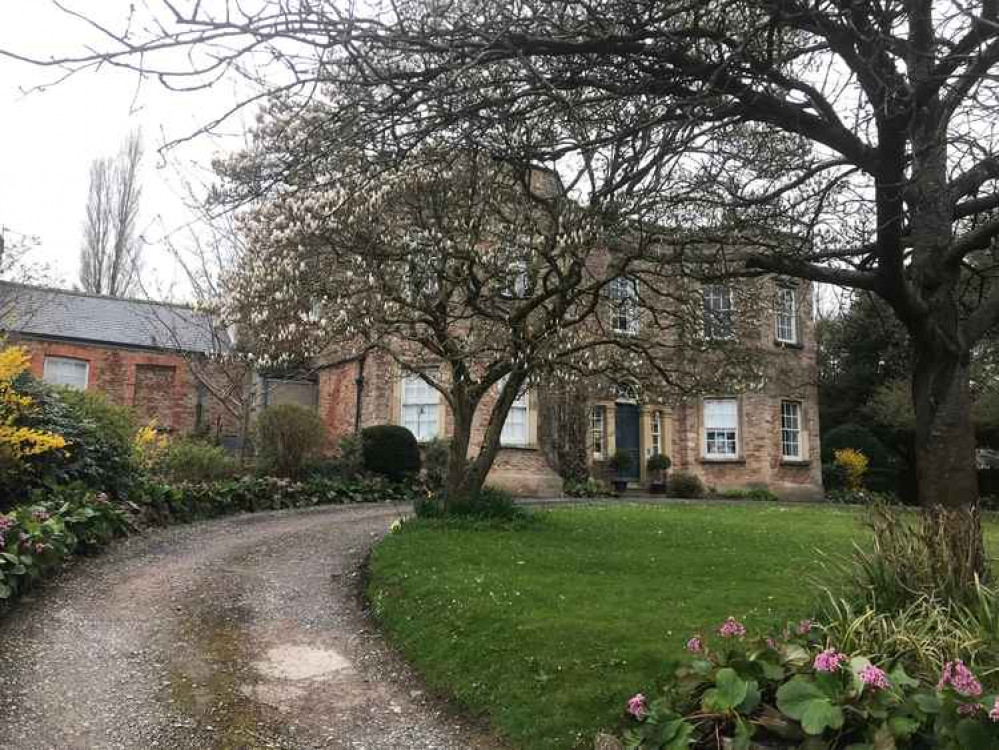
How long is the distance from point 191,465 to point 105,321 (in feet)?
39.8

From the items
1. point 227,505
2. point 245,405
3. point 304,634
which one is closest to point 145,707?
point 304,634

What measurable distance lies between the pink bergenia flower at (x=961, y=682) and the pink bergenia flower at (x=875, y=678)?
0.76 ft

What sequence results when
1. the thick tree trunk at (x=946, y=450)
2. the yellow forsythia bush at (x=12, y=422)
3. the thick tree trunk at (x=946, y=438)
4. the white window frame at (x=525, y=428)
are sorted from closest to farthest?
the thick tree trunk at (x=946, y=450), the thick tree trunk at (x=946, y=438), the yellow forsythia bush at (x=12, y=422), the white window frame at (x=525, y=428)

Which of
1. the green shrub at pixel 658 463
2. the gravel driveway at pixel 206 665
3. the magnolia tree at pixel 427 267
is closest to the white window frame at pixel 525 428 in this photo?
the green shrub at pixel 658 463

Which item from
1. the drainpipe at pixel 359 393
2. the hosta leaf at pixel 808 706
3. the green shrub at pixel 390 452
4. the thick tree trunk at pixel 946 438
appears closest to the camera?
the hosta leaf at pixel 808 706

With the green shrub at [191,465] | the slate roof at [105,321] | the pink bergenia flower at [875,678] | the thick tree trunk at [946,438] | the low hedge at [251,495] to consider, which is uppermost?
the slate roof at [105,321]

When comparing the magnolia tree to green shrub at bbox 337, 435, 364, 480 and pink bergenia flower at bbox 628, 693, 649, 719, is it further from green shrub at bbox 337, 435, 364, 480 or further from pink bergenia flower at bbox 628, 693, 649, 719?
green shrub at bbox 337, 435, 364, 480

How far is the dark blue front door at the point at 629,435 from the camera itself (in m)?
22.5

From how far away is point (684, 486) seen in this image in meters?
21.1

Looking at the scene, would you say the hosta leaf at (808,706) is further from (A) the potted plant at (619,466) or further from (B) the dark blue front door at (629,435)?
(B) the dark blue front door at (629,435)

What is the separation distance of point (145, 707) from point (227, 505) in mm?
8751

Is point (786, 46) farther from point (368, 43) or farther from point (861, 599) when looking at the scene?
point (861, 599)

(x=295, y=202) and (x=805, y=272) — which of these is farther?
(x=295, y=202)

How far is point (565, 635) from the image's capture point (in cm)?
577
